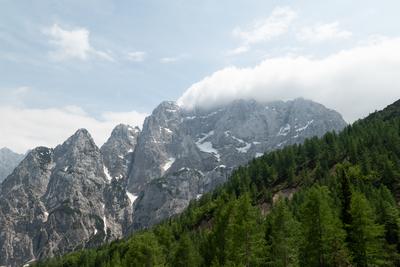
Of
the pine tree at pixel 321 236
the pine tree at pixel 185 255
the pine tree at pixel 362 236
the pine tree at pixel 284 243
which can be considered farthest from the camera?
the pine tree at pixel 185 255

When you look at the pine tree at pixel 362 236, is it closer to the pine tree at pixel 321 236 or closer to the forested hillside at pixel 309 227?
the forested hillside at pixel 309 227

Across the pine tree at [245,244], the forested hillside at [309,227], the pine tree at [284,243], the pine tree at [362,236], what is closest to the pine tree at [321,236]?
the forested hillside at [309,227]

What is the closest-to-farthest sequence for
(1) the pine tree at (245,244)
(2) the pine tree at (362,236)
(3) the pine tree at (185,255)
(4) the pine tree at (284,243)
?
(2) the pine tree at (362,236) → (1) the pine tree at (245,244) → (4) the pine tree at (284,243) → (3) the pine tree at (185,255)

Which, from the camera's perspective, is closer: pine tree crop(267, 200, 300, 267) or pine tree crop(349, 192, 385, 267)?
pine tree crop(349, 192, 385, 267)

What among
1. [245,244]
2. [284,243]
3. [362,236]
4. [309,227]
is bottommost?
[284,243]

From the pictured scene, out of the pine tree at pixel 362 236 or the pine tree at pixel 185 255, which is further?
the pine tree at pixel 185 255

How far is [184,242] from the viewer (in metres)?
76.8

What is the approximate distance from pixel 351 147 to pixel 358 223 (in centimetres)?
11505

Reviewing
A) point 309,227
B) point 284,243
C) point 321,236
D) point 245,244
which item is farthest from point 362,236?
point 245,244

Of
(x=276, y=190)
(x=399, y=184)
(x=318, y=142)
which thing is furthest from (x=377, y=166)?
(x=318, y=142)

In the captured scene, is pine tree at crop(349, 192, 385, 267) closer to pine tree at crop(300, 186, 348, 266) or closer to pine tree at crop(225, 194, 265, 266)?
pine tree at crop(300, 186, 348, 266)

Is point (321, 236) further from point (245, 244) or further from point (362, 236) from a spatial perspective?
point (245, 244)

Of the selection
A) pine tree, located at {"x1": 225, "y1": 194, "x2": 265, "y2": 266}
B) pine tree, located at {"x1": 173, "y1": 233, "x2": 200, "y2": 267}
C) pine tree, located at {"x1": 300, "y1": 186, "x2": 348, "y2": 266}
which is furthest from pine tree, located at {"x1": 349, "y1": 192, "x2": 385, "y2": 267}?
pine tree, located at {"x1": 173, "y1": 233, "x2": 200, "y2": 267}

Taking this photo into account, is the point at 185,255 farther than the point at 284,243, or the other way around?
the point at 185,255
